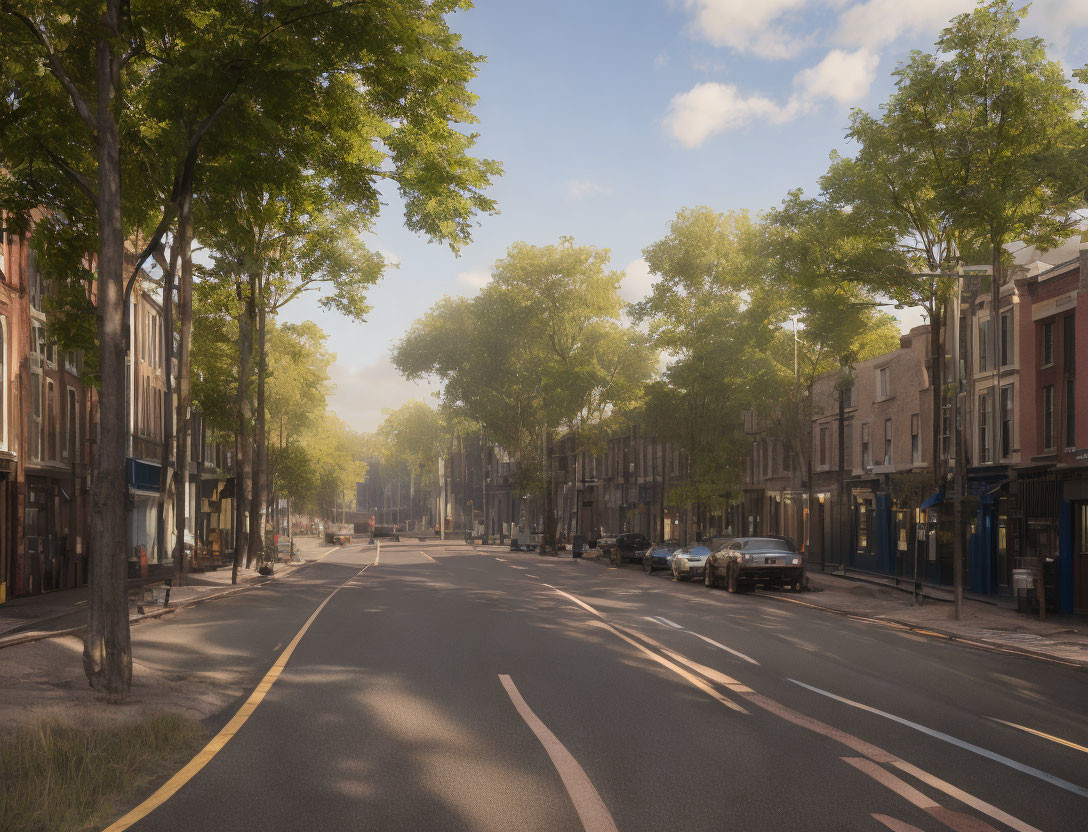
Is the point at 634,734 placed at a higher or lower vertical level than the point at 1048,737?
higher

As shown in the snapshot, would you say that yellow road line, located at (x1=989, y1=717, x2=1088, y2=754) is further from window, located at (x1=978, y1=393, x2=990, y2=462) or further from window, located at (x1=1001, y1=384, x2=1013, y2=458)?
window, located at (x1=978, y1=393, x2=990, y2=462)

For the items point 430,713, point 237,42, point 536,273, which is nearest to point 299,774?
point 430,713

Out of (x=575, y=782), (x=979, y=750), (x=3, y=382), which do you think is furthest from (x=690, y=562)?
(x=575, y=782)

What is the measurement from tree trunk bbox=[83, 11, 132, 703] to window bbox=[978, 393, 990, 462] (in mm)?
30293

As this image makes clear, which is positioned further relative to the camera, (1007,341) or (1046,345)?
(1007,341)

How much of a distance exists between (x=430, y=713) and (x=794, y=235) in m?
23.4

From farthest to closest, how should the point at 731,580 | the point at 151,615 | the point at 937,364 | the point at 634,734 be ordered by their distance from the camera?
the point at 731,580 → the point at 937,364 → the point at 151,615 → the point at 634,734

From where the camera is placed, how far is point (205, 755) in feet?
28.8

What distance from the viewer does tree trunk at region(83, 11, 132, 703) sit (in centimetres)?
1180

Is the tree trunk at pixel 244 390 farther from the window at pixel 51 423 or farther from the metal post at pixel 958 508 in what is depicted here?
the metal post at pixel 958 508

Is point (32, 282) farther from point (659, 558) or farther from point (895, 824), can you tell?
point (895, 824)

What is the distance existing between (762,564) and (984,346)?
1175 cm

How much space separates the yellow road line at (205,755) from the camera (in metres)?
6.88

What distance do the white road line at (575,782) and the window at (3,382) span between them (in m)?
21.3
